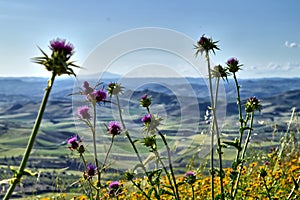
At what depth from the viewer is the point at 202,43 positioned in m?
4.19

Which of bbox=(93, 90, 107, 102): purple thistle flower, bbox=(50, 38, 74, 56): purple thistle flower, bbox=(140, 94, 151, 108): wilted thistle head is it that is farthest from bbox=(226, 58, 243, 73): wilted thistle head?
bbox=(50, 38, 74, 56): purple thistle flower

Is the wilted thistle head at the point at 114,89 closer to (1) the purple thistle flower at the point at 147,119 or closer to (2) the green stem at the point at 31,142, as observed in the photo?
(1) the purple thistle flower at the point at 147,119

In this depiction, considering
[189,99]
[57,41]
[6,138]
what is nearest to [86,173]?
[57,41]

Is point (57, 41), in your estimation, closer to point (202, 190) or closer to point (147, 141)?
point (147, 141)

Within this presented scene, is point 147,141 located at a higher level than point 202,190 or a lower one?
higher

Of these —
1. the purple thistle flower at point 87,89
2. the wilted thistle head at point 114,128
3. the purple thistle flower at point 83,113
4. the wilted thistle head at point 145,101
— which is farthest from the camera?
the wilted thistle head at point 145,101

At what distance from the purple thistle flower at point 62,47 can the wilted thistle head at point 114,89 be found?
2.02m

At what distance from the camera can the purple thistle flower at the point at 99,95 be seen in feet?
13.0

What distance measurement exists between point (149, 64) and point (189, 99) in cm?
132

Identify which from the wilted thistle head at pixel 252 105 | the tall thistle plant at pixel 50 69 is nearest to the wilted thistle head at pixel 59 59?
the tall thistle plant at pixel 50 69

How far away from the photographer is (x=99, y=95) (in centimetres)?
399

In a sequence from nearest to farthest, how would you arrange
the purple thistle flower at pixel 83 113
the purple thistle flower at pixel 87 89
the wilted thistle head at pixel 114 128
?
the purple thistle flower at pixel 87 89
the purple thistle flower at pixel 83 113
the wilted thistle head at pixel 114 128

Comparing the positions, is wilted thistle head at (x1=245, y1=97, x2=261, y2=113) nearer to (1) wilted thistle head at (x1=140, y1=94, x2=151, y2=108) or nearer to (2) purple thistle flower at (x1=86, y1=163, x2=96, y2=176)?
(1) wilted thistle head at (x1=140, y1=94, x2=151, y2=108)

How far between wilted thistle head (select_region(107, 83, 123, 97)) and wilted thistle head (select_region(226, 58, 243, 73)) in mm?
1229
